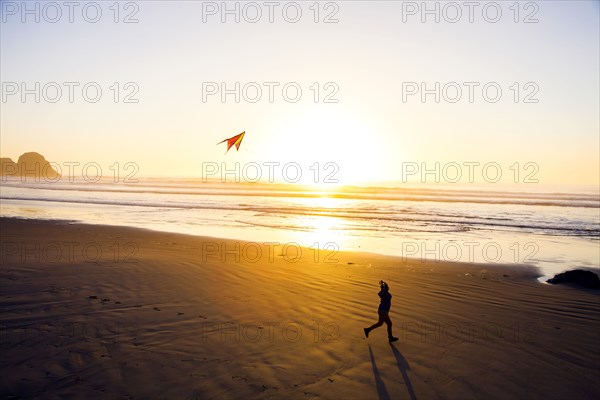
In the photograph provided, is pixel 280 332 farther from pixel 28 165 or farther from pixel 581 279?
pixel 28 165

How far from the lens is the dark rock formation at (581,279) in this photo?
1288cm

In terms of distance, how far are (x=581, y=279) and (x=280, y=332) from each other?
399 inches

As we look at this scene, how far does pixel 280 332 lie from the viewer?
9.00 meters

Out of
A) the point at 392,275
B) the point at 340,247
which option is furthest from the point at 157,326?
the point at 340,247

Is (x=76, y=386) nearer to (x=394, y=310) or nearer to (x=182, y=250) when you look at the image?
(x=394, y=310)

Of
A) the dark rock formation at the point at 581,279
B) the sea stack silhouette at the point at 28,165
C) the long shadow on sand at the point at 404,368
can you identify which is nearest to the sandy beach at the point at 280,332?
the long shadow on sand at the point at 404,368

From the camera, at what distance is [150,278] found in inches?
503

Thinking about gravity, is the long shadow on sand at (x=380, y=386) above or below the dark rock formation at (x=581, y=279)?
below

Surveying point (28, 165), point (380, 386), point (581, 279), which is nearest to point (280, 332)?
point (380, 386)

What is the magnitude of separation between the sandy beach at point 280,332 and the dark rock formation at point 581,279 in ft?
1.70

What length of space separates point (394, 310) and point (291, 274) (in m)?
4.36

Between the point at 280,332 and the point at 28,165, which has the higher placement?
the point at 28,165

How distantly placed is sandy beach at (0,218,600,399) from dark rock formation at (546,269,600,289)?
0.52 meters

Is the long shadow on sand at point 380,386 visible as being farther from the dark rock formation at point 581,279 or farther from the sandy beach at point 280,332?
the dark rock formation at point 581,279
